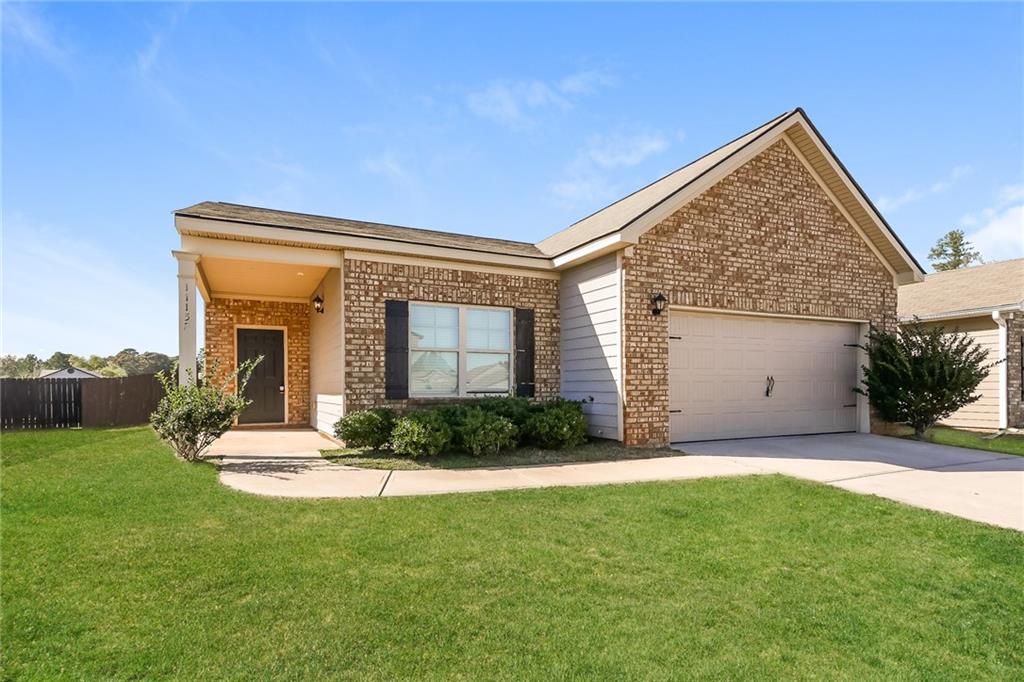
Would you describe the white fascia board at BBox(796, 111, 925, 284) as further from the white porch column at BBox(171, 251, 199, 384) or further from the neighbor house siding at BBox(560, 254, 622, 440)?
the white porch column at BBox(171, 251, 199, 384)

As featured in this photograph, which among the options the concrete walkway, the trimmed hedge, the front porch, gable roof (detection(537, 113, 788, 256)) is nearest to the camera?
the concrete walkway

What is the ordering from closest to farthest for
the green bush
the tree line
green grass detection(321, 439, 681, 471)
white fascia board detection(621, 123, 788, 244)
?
green grass detection(321, 439, 681, 471), the green bush, white fascia board detection(621, 123, 788, 244), the tree line

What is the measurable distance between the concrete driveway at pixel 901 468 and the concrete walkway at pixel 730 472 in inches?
0.5

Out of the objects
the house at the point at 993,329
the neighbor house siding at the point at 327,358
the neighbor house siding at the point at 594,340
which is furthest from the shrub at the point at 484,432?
the house at the point at 993,329

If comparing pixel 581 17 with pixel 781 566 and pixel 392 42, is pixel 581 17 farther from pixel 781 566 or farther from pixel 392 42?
pixel 781 566

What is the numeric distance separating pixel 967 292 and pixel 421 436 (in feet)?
50.5

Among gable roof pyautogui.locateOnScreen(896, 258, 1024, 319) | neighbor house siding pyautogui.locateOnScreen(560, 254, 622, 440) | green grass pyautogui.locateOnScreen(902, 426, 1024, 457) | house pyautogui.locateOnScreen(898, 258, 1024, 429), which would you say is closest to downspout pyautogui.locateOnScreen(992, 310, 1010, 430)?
house pyautogui.locateOnScreen(898, 258, 1024, 429)

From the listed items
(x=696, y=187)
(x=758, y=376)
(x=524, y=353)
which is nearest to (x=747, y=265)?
(x=696, y=187)

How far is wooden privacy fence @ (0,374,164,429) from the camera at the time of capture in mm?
13703

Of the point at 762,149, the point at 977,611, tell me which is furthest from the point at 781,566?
the point at 762,149

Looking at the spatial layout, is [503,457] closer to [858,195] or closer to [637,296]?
[637,296]

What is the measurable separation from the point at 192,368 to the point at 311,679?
650 centimetres

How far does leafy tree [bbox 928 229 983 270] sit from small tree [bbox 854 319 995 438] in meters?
39.1

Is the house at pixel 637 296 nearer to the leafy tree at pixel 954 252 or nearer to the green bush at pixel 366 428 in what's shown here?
the green bush at pixel 366 428
